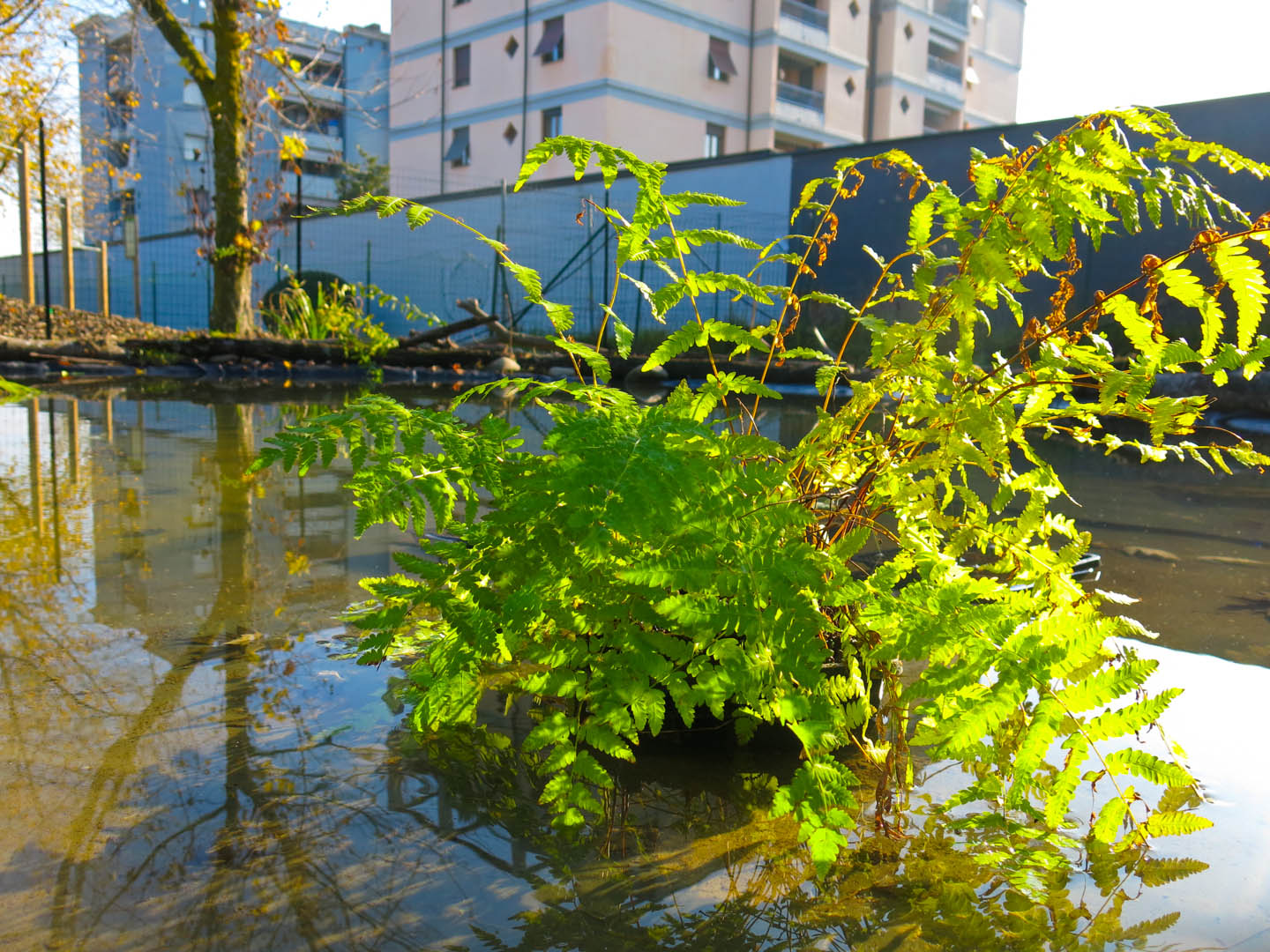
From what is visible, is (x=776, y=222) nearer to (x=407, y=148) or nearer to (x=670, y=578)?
(x=670, y=578)

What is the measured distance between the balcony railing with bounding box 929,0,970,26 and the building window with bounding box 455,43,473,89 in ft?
68.5

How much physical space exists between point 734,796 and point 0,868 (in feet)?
4.12

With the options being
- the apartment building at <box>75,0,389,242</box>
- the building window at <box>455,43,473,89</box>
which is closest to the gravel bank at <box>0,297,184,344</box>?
the apartment building at <box>75,0,389,242</box>

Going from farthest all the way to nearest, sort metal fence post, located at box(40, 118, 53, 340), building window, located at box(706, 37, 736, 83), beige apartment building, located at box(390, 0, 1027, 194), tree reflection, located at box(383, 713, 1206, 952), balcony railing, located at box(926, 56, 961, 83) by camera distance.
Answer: balcony railing, located at box(926, 56, 961, 83), building window, located at box(706, 37, 736, 83), beige apartment building, located at box(390, 0, 1027, 194), metal fence post, located at box(40, 118, 53, 340), tree reflection, located at box(383, 713, 1206, 952)

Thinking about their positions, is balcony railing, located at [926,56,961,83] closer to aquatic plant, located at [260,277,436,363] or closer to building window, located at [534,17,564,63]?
building window, located at [534,17,564,63]

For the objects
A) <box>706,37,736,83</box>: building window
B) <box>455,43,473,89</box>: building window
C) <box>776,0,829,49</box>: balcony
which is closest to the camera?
<box>706,37,736,83</box>: building window

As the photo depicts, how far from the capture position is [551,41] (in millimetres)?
33094

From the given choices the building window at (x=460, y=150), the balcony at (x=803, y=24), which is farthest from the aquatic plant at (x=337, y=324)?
the balcony at (x=803, y=24)

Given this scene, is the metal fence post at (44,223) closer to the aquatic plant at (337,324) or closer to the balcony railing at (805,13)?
the aquatic plant at (337,324)

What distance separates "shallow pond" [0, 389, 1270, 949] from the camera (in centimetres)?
140

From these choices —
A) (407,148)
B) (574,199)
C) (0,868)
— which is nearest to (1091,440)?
(0,868)

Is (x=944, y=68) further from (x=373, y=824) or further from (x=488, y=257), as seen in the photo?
(x=373, y=824)

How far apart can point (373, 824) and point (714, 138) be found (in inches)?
1445

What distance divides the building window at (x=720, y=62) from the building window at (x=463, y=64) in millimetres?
9219
